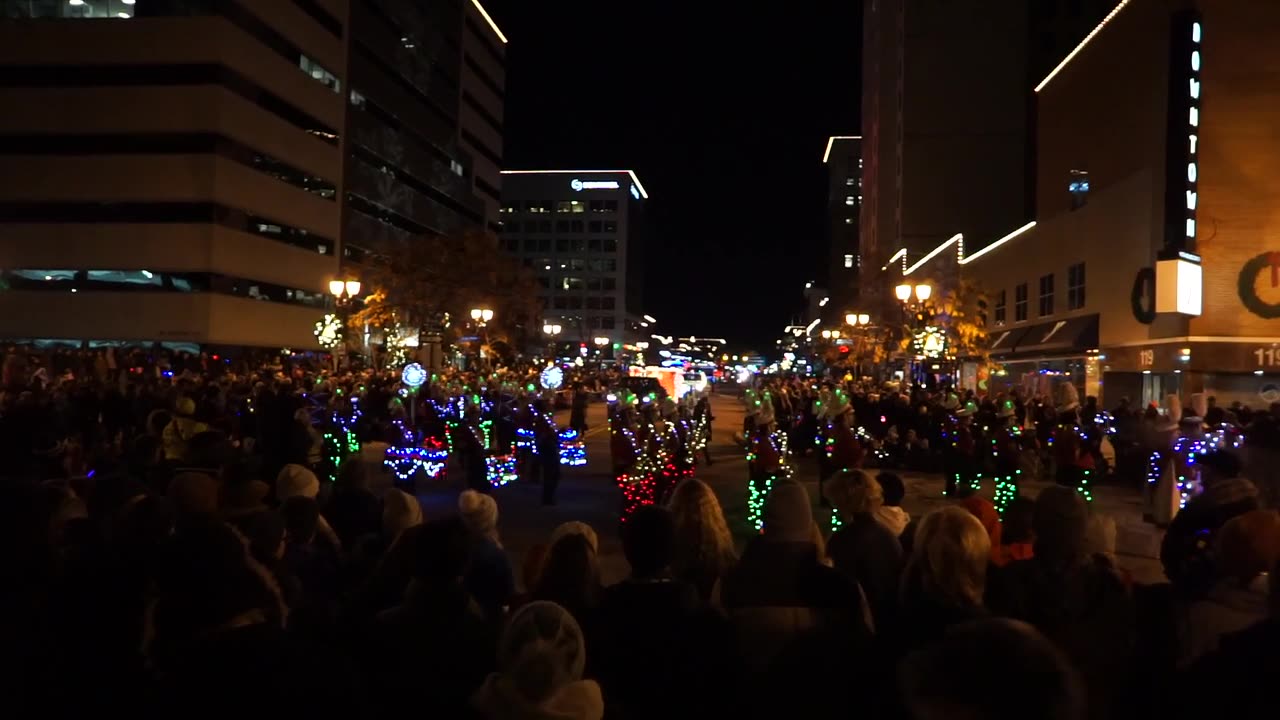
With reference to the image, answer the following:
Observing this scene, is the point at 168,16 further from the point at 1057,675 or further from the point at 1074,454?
the point at 1057,675

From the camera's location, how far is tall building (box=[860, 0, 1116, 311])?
195 ft

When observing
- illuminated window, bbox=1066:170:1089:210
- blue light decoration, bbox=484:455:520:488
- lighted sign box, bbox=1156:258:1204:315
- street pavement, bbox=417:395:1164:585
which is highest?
illuminated window, bbox=1066:170:1089:210

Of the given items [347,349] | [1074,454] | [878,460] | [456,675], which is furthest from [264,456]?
[347,349]

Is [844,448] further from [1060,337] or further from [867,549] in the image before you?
[1060,337]

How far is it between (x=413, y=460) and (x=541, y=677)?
42.7 ft

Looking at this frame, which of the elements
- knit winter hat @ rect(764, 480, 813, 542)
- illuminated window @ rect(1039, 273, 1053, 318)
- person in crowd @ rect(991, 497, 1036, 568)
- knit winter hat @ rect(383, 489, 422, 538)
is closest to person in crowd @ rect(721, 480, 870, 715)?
knit winter hat @ rect(764, 480, 813, 542)

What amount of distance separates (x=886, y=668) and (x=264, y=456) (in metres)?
10.0

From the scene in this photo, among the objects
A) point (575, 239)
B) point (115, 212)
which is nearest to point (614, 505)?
point (115, 212)

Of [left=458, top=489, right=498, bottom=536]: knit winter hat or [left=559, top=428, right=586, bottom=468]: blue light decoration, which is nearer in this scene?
[left=458, top=489, right=498, bottom=536]: knit winter hat

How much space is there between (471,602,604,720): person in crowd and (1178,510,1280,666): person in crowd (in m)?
2.76

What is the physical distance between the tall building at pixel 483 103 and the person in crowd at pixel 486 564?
76229mm

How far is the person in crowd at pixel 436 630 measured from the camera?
11.6ft

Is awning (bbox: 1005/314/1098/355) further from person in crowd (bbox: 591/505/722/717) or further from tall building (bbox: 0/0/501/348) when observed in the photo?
tall building (bbox: 0/0/501/348)

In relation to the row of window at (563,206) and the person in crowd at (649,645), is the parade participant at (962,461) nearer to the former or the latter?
the person in crowd at (649,645)
